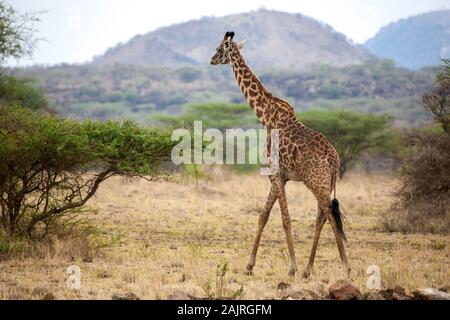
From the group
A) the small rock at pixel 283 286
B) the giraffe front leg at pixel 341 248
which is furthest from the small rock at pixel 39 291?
the giraffe front leg at pixel 341 248

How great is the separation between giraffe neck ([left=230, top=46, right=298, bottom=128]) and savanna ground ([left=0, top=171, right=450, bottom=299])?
207cm

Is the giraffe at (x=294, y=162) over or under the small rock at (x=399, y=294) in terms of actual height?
over

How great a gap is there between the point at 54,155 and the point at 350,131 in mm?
22281

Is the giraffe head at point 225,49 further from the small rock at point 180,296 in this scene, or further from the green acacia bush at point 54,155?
the small rock at point 180,296

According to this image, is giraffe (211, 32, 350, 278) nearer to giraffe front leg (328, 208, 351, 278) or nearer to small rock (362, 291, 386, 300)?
giraffe front leg (328, 208, 351, 278)

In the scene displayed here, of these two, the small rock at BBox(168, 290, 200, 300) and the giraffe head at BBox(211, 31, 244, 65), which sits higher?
the giraffe head at BBox(211, 31, 244, 65)

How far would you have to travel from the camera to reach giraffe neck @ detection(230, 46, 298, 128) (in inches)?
378

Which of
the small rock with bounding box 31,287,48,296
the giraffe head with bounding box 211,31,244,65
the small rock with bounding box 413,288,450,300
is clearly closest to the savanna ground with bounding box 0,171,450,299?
the small rock with bounding box 31,287,48,296

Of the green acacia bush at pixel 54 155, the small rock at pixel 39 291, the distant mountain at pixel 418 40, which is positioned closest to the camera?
the small rock at pixel 39 291

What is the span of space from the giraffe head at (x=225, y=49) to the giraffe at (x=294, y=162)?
0.02 m

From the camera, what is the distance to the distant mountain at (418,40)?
139375 millimetres
